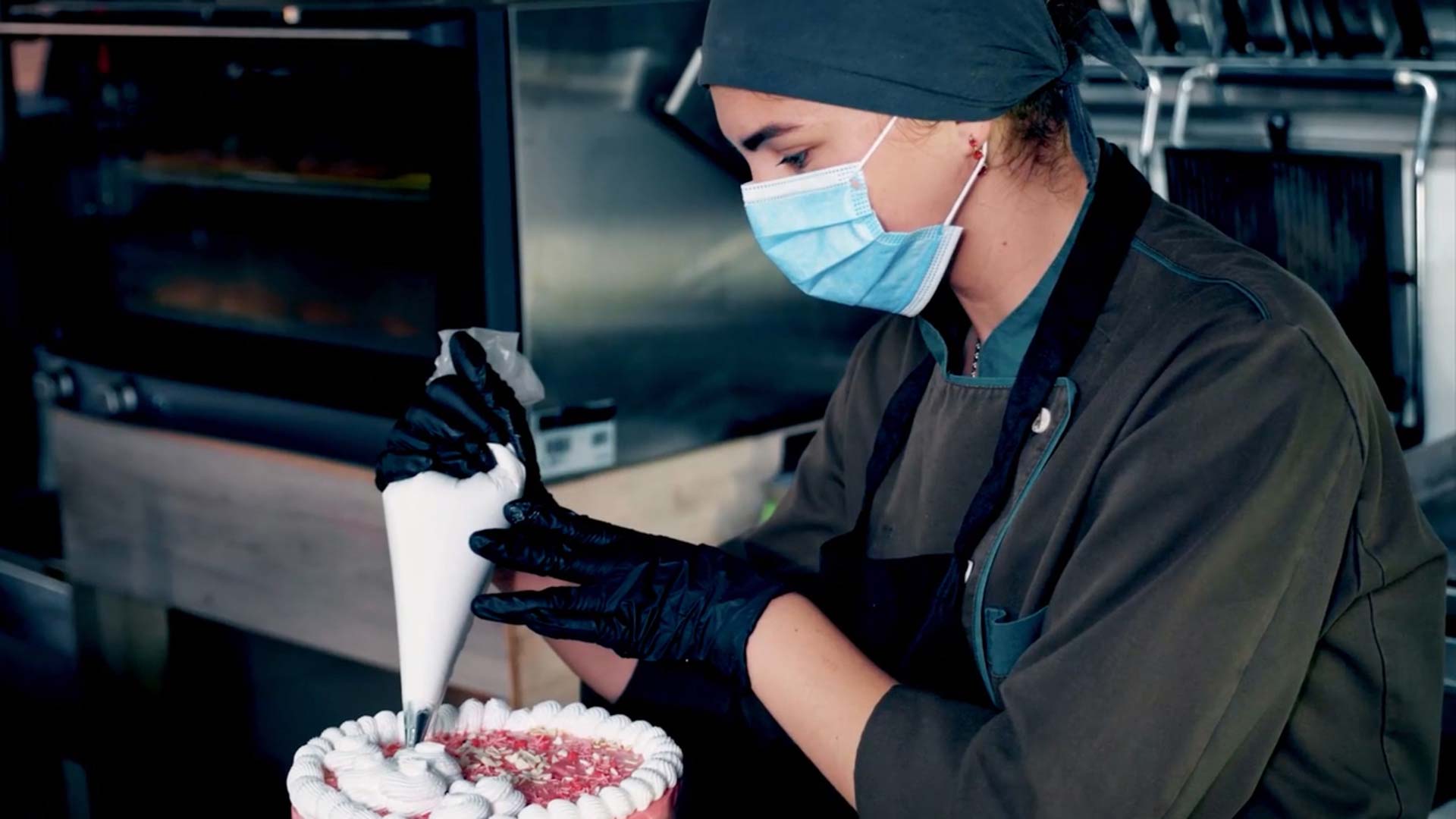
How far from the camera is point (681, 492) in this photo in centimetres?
208

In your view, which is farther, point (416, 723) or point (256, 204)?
point (256, 204)

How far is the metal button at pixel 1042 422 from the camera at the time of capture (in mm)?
1228

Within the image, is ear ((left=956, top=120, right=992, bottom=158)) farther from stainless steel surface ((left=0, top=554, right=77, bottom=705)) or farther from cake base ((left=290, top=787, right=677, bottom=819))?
stainless steel surface ((left=0, top=554, right=77, bottom=705))

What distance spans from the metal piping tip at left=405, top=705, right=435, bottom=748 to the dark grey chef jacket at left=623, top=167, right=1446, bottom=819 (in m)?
0.37

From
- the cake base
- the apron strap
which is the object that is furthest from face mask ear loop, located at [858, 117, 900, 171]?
the cake base

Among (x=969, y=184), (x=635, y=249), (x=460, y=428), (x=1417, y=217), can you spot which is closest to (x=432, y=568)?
(x=460, y=428)

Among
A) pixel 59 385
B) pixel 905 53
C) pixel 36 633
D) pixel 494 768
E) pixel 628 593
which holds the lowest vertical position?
pixel 36 633

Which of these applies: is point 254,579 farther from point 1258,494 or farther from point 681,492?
point 1258,494

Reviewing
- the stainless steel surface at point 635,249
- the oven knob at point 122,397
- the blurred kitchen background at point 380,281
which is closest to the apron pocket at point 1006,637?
the blurred kitchen background at point 380,281

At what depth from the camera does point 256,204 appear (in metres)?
2.17

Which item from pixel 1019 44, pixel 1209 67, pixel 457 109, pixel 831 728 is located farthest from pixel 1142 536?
pixel 1209 67

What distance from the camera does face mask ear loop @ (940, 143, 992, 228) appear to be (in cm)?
123

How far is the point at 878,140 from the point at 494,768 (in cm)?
60

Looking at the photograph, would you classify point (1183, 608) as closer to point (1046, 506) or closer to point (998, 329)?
point (1046, 506)
